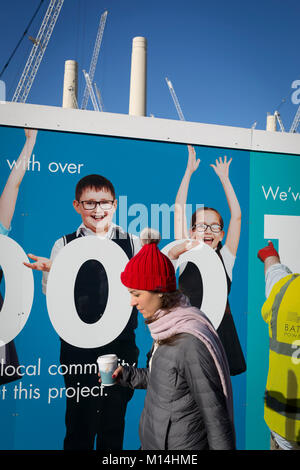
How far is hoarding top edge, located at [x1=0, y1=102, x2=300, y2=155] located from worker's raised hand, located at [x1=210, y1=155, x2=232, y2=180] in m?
0.11

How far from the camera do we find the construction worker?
8.23 feet

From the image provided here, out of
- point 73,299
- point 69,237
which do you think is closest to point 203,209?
point 69,237

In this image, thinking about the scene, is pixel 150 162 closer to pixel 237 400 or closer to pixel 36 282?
pixel 36 282

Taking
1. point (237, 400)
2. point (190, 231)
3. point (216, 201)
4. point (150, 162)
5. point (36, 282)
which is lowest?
point (237, 400)

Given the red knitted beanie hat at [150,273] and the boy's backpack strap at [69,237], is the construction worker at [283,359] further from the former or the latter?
the boy's backpack strap at [69,237]

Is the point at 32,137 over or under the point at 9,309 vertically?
over

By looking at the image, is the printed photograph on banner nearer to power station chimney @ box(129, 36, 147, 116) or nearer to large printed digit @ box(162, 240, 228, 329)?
large printed digit @ box(162, 240, 228, 329)

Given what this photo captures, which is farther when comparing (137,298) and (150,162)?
(150,162)

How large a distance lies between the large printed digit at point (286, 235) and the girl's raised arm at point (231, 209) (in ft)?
0.71

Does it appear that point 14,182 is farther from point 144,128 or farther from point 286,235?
point 286,235

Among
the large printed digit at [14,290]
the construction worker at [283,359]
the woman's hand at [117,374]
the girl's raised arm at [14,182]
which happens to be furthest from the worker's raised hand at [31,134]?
the construction worker at [283,359]
